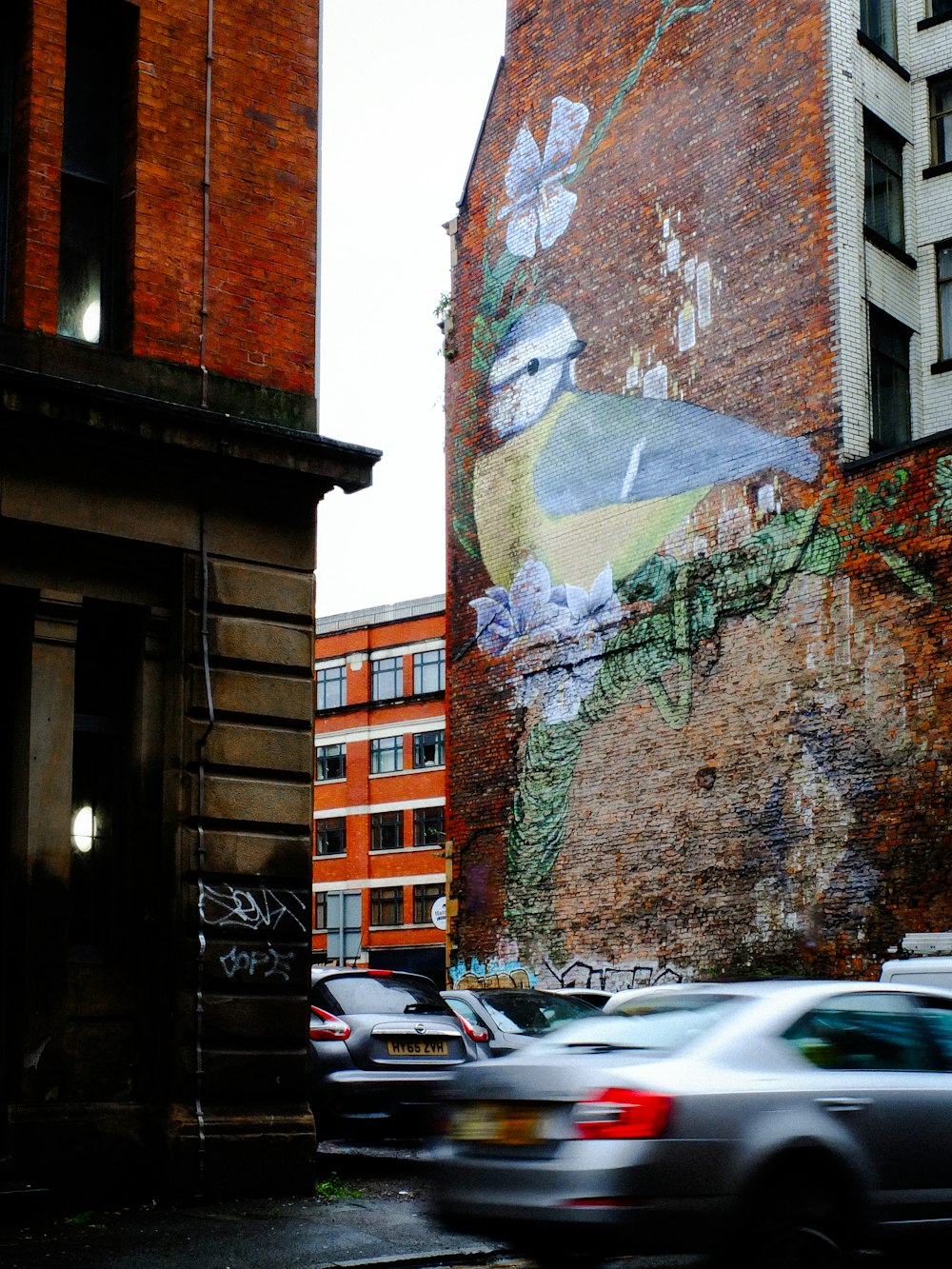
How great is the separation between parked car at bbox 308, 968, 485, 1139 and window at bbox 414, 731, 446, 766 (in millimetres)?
42304

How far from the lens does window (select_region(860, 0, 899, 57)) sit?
87.1 ft

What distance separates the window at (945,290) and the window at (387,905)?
111 ft

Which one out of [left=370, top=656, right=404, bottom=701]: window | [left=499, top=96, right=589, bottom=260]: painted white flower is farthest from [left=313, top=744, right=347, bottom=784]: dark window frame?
[left=499, top=96, right=589, bottom=260]: painted white flower

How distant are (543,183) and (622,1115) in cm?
2551

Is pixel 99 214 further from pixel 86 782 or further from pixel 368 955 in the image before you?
pixel 368 955

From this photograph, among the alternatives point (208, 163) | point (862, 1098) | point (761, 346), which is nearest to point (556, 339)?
point (761, 346)

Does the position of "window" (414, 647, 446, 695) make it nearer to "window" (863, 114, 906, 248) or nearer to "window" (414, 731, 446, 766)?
"window" (414, 731, 446, 766)

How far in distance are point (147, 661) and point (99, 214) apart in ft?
11.3

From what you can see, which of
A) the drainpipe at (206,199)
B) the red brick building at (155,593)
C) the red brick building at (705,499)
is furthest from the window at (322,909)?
the drainpipe at (206,199)

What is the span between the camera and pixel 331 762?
59781mm

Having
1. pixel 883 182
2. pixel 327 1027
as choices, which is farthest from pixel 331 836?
pixel 327 1027

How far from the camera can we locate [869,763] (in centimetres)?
2297

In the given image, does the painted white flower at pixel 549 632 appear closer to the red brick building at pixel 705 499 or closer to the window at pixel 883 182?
the red brick building at pixel 705 499

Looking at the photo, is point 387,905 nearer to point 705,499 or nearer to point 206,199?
point 705,499
